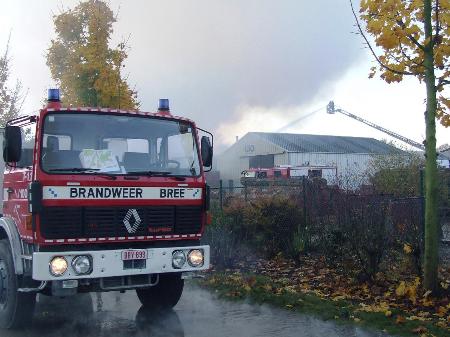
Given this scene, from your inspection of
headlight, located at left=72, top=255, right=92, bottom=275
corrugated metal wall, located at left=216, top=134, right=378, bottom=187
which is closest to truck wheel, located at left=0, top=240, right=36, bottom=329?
headlight, located at left=72, top=255, right=92, bottom=275

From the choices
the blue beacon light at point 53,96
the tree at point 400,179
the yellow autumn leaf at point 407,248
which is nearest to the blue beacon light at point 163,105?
the blue beacon light at point 53,96

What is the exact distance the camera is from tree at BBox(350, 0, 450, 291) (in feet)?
22.8

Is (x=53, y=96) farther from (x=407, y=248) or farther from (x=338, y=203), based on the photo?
(x=407, y=248)

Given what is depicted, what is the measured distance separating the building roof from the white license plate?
39.2m

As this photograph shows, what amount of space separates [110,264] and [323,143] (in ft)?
148

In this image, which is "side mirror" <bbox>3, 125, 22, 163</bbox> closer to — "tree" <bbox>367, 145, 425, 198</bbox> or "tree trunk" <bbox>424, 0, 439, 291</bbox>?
"tree trunk" <bbox>424, 0, 439, 291</bbox>

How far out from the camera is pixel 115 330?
21.6 ft

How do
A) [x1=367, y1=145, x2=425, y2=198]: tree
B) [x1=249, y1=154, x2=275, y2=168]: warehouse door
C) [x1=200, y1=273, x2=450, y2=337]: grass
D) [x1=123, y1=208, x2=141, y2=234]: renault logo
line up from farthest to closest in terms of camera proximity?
[x1=249, y1=154, x2=275, y2=168]: warehouse door → [x1=367, y1=145, x2=425, y2=198]: tree → [x1=123, y1=208, x2=141, y2=234]: renault logo → [x1=200, y1=273, x2=450, y2=337]: grass

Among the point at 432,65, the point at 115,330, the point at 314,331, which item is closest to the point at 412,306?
the point at 314,331

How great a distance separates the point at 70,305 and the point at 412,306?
4.81m

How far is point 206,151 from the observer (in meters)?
7.23

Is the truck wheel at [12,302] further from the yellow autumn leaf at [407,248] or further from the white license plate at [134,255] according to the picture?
the yellow autumn leaf at [407,248]

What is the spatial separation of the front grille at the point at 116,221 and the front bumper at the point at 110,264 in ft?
0.67

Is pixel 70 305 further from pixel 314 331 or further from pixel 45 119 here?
pixel 314 331
